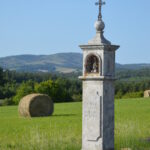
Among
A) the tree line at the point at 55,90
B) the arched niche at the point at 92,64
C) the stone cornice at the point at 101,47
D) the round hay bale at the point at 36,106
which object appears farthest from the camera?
the tree line at the point at 55,90

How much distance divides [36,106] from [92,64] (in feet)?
44.4

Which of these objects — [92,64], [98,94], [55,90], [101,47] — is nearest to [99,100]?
[98,94]

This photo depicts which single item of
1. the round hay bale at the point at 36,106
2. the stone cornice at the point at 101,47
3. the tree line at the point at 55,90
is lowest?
the round hay bale at the point at 36,106

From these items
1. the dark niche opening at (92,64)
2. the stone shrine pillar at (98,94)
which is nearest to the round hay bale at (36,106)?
the dark niche opening at (92,64)

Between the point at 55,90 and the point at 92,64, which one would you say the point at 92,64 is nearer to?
the point at 92,64

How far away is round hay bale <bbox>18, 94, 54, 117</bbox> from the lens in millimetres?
23750

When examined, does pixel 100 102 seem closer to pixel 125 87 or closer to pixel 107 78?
pixel 107 78

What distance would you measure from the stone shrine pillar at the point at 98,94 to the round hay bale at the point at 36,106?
44.0 ft

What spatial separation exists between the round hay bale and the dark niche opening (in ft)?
43.6

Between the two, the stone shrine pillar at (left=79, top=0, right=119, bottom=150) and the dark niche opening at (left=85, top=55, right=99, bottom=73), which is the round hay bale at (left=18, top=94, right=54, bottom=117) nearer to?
the dark niche opening at (left=85, top=55, right=99, bottom=73)

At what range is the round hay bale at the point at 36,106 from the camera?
2375 centimetres

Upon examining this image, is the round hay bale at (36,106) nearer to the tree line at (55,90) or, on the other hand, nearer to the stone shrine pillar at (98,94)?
the stone shrine pillar at (98,94)

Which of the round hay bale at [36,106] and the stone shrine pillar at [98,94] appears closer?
the stone shrine pillar at [98,94]

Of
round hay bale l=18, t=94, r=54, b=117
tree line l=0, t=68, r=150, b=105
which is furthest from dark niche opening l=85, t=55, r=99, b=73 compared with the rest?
tree line l=0, t=68, r=150, b=105
